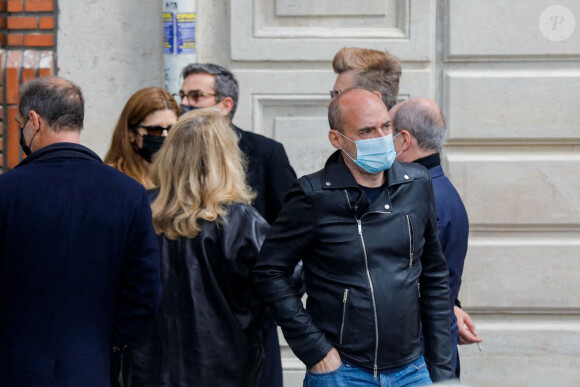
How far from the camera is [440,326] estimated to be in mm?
3229

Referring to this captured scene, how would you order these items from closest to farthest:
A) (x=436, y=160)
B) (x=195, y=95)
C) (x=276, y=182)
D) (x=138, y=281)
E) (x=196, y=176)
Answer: (x=138, y=281)
(x=196, y=176)
(x=436, y=160)
(x=276, y=182)
(x=195, y=95)

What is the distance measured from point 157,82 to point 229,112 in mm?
992

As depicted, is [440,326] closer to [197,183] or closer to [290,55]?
[197,183]

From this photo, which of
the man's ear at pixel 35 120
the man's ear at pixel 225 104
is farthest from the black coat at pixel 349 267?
the man's ear at pixel 225 104

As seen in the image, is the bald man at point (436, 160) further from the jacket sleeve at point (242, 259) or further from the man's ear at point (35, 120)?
the man's ear at point (35, 120)

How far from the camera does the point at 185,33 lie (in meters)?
5.29

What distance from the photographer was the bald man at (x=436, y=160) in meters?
3.62

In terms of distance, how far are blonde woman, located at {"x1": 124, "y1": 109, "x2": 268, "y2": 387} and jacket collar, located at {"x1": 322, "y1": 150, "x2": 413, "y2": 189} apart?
1.16 feet

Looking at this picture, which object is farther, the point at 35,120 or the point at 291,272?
the point at 291,272

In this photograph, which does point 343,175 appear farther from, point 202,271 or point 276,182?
point 276,182

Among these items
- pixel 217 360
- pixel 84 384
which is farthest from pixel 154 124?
pixel 84 384

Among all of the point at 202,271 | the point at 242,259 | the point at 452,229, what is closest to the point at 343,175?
the point at 242,259

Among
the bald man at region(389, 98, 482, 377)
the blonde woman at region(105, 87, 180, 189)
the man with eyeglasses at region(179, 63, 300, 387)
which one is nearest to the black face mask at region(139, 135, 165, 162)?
the blonde woman at region(105, 87, 180, 189)

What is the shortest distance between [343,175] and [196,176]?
0.54 meters
